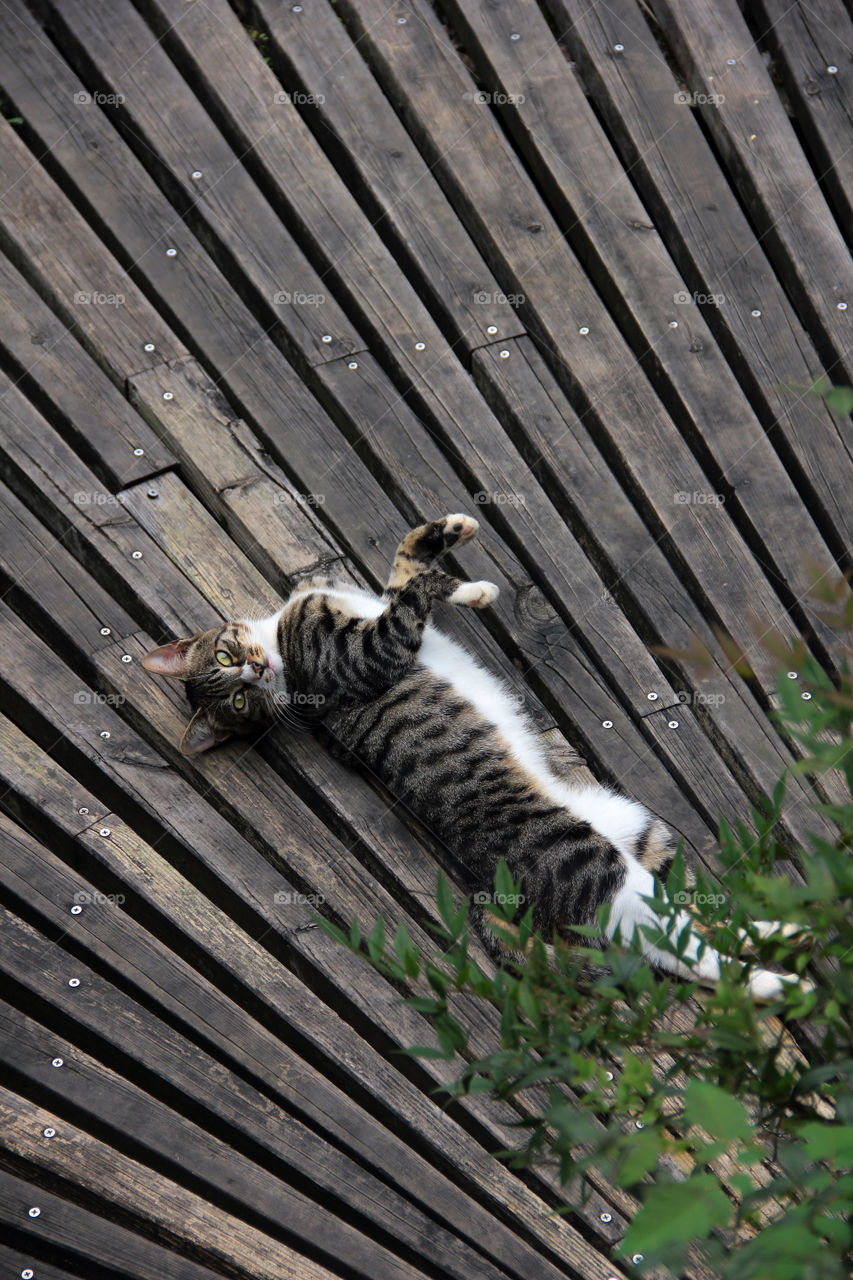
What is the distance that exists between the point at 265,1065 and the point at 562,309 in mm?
2761

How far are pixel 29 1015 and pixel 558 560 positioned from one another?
80.2 inches

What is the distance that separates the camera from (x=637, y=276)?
4031 mm

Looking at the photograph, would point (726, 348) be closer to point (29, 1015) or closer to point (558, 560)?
point (558, 560)

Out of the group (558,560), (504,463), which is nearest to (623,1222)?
(558,560)

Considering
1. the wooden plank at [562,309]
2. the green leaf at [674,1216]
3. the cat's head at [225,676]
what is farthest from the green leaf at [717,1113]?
the wooden plank at [562,309]

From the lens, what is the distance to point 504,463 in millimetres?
3744
